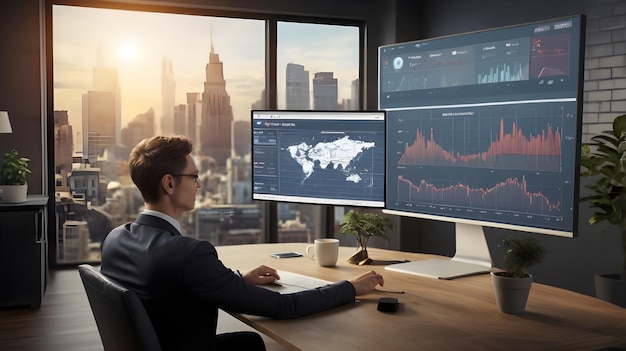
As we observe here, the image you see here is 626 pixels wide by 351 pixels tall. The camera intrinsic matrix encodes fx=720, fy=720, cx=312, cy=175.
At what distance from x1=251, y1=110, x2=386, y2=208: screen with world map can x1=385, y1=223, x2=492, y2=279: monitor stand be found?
1.03 ft

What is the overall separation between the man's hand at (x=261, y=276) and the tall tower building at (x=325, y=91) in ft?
13.5

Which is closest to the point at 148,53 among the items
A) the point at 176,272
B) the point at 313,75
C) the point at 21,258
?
the point at 313,75

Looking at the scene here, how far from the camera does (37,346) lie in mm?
3971

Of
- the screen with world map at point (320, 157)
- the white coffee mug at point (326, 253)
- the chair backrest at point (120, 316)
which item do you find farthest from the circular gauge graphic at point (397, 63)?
the chair backrest at point (120, 316)

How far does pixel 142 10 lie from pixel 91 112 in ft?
3.02

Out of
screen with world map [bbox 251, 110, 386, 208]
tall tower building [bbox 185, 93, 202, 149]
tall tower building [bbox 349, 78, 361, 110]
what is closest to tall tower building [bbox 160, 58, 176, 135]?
tall tower building [bbox 185, 93, 202, 149]

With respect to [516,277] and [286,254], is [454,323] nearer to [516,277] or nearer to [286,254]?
[516,277]

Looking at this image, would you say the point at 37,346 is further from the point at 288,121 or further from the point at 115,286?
the point at 115,286

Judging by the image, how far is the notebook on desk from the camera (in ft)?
7.31

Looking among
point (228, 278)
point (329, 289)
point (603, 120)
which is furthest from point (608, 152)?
point (228, 278)

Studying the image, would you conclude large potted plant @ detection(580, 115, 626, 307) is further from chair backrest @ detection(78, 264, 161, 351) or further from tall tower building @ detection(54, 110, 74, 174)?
tall tower building @ detection(54, 110, 74, 174)

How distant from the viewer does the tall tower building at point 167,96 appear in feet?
19.5

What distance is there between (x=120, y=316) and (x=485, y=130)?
4.65 feet

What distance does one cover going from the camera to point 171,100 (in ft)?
19.6
